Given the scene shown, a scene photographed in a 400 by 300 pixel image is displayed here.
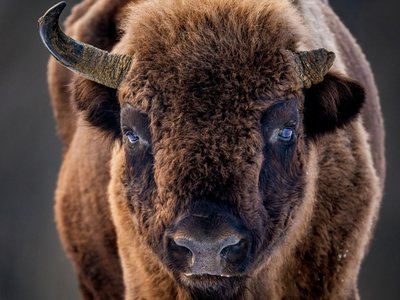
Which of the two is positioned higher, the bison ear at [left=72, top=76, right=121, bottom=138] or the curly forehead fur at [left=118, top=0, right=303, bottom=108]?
the curly forehead fur at [left=118, top=0, right=303, bottom=108]

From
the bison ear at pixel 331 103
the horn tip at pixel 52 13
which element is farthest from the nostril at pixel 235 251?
the horn tip at pixel 52 13

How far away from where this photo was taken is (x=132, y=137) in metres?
4.57

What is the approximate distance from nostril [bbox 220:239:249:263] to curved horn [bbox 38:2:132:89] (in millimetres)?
1095

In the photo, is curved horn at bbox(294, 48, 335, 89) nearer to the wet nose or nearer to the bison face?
the bison face

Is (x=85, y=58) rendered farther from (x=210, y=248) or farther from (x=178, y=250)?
(x=210, y=248)

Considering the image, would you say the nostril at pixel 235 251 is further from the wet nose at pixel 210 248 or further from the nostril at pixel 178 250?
the nostril at pixel 178 250

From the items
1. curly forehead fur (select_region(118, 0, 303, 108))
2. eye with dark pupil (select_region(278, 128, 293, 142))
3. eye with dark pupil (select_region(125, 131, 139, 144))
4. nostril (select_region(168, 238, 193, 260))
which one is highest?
curly forehead fur (select_region(118, 0, 303, 108))

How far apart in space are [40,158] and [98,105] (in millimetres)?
7343

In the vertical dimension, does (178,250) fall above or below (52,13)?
below

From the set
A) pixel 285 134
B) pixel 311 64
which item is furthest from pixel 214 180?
pixel 311 64

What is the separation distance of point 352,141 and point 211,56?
1.23 m

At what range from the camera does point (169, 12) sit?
15.1ft

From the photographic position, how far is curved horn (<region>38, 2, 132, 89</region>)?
4.65m

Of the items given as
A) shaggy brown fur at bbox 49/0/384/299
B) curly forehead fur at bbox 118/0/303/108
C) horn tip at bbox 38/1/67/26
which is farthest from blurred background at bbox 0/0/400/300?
horn tip at bbox 38/1/67/26
